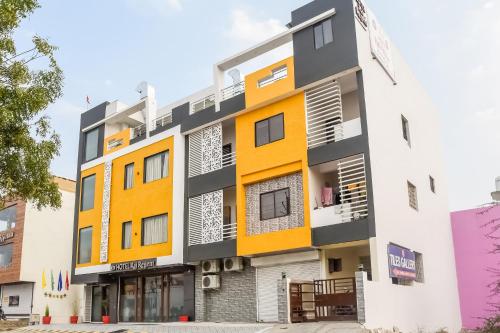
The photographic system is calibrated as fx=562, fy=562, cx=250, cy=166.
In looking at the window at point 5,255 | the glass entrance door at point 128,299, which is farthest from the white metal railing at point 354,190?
the window at point 5,255

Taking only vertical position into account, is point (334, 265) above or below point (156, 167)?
below

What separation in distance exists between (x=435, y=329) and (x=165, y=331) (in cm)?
974

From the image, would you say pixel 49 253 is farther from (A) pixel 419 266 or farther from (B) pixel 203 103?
(A) pixel 419 266

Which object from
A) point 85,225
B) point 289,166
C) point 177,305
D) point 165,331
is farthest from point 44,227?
point 289,166

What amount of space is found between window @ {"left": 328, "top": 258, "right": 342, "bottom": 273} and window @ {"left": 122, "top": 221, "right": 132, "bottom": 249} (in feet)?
32.8

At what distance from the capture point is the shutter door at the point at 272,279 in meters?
19.2

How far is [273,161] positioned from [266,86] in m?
2.91

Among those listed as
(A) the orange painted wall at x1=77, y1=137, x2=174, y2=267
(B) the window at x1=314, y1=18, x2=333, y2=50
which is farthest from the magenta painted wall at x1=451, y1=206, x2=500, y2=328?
(A) the orange painted wall at x1=77, y1=137, x2=174, y2=267

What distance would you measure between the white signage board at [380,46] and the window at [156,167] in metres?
10.1

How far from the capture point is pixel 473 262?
2405 cm

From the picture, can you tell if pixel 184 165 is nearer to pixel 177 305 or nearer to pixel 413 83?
pixel 177 305

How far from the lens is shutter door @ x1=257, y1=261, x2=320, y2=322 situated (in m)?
19.2

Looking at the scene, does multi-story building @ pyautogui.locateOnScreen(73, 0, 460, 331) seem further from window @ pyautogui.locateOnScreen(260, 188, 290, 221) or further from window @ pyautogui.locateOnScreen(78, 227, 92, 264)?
window @ pyautogui.locateOnScreen(78, 227, 92, 264)

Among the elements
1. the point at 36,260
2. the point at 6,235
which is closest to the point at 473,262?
the point at 36,260
